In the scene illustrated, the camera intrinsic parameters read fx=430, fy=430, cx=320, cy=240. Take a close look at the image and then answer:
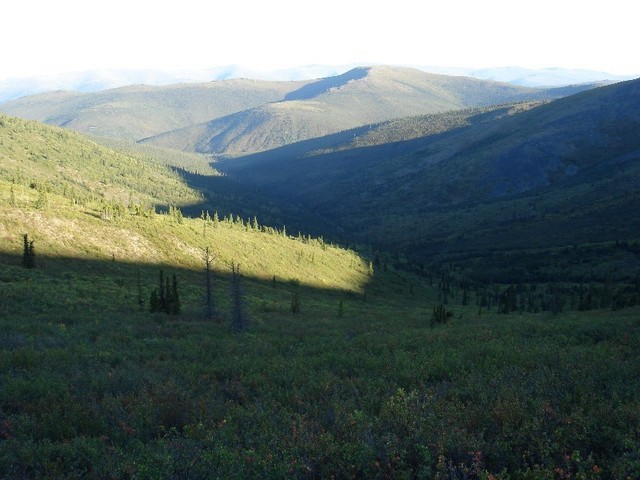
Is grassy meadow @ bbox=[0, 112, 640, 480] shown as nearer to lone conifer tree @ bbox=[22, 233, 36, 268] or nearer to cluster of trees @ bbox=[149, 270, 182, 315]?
cluster of trees @ bbox=[149, 270, 182, 315]

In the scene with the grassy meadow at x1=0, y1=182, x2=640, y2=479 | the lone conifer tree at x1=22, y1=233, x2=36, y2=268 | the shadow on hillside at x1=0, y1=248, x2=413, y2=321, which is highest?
the grassy meadow at x1=0, y1=182, x2=640, y2=479

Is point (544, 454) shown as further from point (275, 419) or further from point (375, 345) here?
point (375, 345)

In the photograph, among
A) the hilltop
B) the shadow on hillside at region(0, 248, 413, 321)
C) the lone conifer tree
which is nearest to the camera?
the shadow on hillside at region(0, 248, 413, 321)

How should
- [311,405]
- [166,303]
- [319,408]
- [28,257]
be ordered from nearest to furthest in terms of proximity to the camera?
[319,408], [311,405], [166,303], [28,257]

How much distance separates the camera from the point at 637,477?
18.6 feet

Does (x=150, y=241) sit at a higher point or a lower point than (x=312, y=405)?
lower

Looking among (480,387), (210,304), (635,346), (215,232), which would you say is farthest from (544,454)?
(215,232)

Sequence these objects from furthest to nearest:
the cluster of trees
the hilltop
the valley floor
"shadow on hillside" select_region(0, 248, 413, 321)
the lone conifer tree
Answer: the hilltop → the lone conifer tree → the cluster of trees → "shadow on hillside" select_region(0, 248, 413, 321) → the valley floor

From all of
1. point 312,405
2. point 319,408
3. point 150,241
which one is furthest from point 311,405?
point 150,241

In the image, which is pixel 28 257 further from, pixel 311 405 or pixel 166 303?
pixel 311 405

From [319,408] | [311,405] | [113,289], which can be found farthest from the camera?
[113,289]

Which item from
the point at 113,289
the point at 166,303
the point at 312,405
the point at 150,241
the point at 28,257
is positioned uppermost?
the point at 312,405

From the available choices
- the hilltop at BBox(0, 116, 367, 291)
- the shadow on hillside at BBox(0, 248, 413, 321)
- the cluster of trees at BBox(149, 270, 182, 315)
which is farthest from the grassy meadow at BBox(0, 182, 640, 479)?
the hilltop at BBox(0, 116, 367, 291)

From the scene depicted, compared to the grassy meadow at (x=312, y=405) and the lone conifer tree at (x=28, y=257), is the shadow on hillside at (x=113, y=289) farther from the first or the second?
the grassy meadow at (x=312, y=405)
